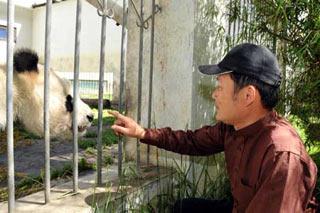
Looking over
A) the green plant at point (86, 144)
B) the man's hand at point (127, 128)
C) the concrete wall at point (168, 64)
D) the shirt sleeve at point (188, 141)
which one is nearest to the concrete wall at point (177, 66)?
the concrete wall at point (168, 64)

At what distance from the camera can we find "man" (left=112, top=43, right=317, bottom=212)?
1.71m

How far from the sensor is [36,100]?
364cm

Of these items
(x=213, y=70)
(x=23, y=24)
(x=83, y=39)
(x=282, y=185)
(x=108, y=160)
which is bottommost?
(x=108, y=160)

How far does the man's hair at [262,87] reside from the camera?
75.7 inches

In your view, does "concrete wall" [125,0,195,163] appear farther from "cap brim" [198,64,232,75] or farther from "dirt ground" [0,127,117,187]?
"cap brim" [198,64,232,75]

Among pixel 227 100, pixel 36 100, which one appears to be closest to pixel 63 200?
pixel 227 100

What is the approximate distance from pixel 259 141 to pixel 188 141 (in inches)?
26.4

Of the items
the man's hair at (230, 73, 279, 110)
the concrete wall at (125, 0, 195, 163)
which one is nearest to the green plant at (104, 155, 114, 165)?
the concrete wall at (125, 0, 195, 163)

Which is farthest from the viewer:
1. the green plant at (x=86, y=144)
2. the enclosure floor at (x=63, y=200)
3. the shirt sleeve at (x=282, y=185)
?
the green plant at (x=86, y=144)

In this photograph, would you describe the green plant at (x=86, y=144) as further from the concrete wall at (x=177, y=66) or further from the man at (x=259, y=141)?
the man at (x=259, y=141)

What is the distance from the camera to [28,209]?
2.22 meters

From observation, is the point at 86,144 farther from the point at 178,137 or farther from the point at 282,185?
the point at 282,185

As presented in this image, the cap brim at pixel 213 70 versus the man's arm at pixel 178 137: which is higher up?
the cap brim at pixel 213 70

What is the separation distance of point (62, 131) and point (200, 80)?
1.31 meters
